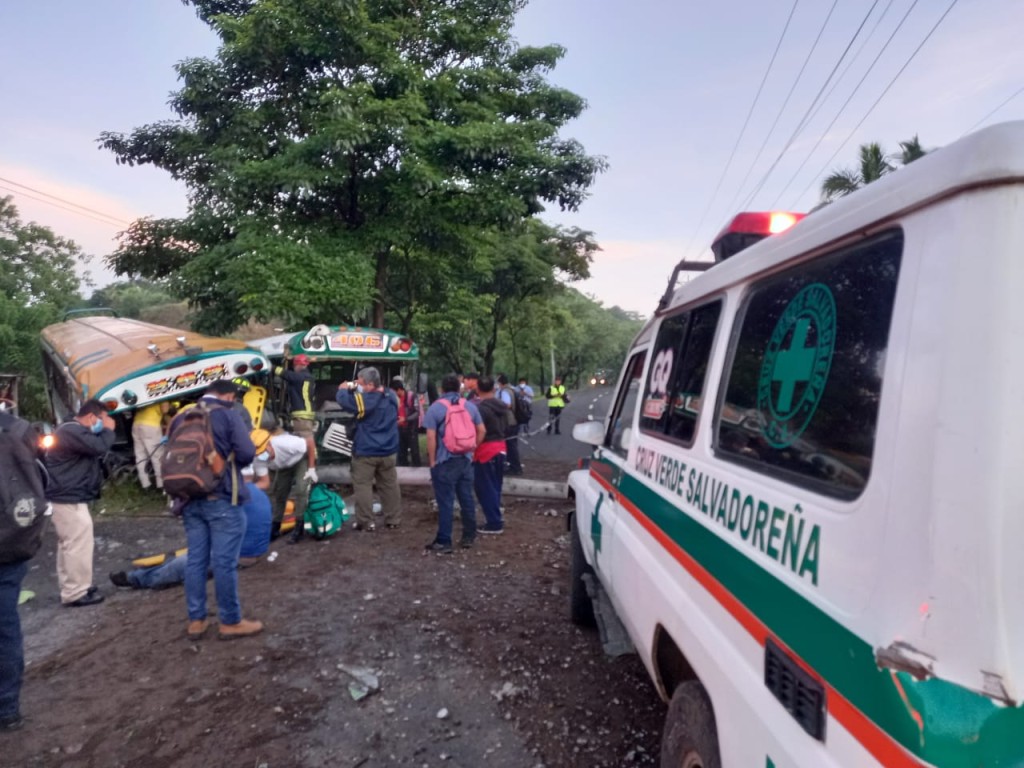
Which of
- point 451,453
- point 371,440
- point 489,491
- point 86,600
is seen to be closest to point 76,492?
point 86,600

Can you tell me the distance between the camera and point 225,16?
12469mm

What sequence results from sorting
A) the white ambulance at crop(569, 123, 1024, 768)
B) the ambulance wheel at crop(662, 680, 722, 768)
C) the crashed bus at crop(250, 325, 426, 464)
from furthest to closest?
the crashed bus at crop(250, 325, 426, 464)
the ambulance wheel at crop(662, 680, 722, 768)
the white ambulance at crop(569, 123, 1024, 768)

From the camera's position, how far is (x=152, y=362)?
8.91m

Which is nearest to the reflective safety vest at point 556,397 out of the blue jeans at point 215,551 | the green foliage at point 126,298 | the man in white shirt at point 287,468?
the man in white shirt at point 287,468

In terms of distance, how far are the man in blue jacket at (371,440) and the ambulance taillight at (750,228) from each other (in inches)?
183

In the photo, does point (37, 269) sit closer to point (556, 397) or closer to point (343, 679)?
point (556, 397)

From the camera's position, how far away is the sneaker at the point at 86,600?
5.47 meters

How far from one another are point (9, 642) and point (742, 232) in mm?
4079

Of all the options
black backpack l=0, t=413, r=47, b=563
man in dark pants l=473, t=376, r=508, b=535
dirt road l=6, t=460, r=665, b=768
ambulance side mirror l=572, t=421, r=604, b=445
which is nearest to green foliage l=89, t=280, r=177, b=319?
man in dark pants l=473, t=376, r=508, b=535

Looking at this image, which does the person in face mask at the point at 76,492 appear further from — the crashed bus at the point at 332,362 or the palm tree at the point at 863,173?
the palm tree at the point at 863,173

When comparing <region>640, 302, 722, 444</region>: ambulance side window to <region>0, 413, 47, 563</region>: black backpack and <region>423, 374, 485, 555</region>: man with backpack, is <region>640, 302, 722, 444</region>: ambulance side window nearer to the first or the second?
<region>0, 413, 47, 563</region>: black backpack

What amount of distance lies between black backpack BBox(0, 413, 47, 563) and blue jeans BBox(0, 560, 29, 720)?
0.11 m

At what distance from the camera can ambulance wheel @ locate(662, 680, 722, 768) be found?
1.94 meters

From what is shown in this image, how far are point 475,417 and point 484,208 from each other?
6836mm
